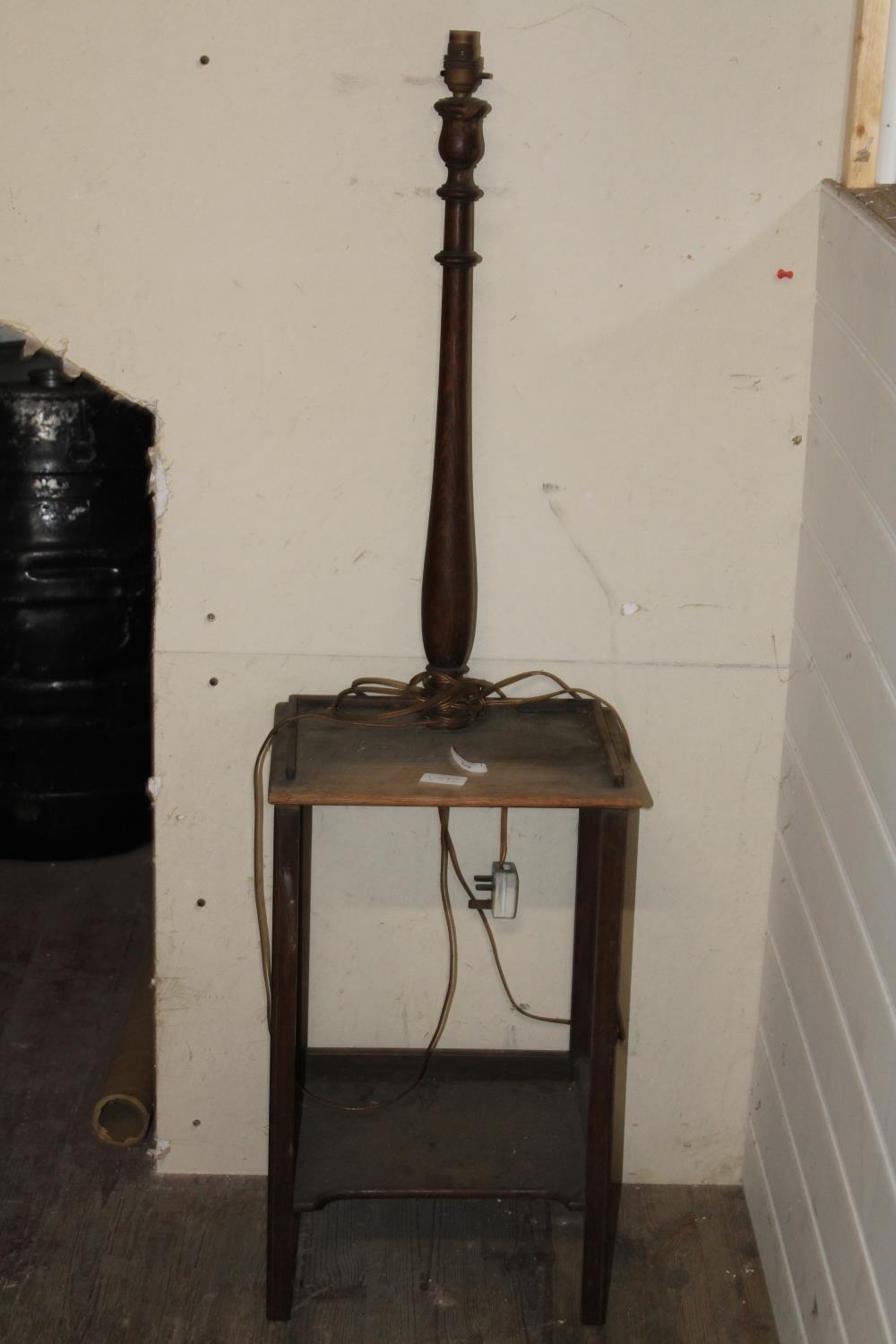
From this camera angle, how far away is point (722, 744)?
2053mm

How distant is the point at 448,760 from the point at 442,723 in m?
0.11

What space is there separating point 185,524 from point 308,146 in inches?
20.5

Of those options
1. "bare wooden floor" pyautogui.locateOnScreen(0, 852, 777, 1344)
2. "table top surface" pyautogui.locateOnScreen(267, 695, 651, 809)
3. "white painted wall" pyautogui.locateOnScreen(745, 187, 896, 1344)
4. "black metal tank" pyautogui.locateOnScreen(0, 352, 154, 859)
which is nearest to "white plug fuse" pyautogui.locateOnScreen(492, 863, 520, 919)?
"table top surface" pyautogui.locateOnScreen(267, 695, 651, 809)

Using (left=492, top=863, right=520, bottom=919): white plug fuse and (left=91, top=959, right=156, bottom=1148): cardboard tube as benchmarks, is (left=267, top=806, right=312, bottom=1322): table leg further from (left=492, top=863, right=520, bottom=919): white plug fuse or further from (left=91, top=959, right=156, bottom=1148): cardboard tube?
(left=91, top=959, right=156, bottom=1148): cardboard tube

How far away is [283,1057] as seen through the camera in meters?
1.82

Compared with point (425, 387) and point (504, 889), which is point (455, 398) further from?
point (504, 889)

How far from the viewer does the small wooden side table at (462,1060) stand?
1.75 meters

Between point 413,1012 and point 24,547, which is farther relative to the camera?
point 24,547

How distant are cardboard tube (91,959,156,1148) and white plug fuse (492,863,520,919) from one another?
0.66 metres

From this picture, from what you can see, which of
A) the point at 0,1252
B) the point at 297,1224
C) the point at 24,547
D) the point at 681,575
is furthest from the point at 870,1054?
the point at 24,547

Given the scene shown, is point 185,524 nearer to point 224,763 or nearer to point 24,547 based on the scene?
point 224,763

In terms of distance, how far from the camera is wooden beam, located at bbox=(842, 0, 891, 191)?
5.84 feet

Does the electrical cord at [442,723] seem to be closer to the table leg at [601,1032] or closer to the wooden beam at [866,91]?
the table leg at [601,1032]

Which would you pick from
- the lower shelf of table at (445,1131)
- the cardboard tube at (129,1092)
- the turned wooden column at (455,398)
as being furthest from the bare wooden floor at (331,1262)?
the turned wooden column at (455,398)
